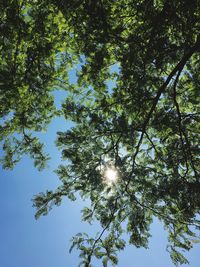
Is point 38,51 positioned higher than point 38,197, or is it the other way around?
point 38,51

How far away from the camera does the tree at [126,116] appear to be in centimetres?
709

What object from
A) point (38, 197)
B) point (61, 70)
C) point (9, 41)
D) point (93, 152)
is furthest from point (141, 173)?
point (9, 41)

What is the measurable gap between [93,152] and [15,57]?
4524 mm

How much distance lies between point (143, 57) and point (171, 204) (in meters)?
5.05

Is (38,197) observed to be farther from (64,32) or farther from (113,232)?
(64,32)

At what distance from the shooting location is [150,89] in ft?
29.3

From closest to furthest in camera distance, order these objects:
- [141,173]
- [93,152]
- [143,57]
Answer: [143,57] → [141,173] → [93,152]

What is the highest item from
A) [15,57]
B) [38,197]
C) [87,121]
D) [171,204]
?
[15,57]

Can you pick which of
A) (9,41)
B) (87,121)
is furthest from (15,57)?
(87,121)

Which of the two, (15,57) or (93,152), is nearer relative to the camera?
(15,57)

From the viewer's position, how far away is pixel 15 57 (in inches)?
300

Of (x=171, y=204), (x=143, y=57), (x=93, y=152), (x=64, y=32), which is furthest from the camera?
(x=93, y=152)

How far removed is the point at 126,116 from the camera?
9.35 m

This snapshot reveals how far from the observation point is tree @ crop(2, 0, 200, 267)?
23.3 ft
